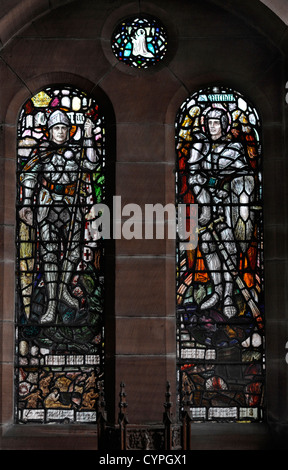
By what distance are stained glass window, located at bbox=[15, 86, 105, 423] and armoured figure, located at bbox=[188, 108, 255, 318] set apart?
1.07m

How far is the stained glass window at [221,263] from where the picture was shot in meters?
10.4

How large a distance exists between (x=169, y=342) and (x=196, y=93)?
272 centimetres

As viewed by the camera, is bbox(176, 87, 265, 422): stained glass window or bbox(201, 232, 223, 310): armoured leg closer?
bbox(176, 87, 265, 422): stained glass window

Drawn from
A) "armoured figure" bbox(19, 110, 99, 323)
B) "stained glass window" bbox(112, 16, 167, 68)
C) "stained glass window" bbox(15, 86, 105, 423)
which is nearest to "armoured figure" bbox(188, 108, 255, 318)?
"stained glass window" bbox(112, 16, 167, 68)

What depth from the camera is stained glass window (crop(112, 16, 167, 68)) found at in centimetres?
1073

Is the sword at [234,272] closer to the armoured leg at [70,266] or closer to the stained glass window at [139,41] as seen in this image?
the armoured leg at [70,266]

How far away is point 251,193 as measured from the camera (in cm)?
1068

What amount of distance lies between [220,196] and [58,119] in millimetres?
1943

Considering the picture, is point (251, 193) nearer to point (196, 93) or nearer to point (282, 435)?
point (196, 93)

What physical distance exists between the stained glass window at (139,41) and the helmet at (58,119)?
86 centimetres

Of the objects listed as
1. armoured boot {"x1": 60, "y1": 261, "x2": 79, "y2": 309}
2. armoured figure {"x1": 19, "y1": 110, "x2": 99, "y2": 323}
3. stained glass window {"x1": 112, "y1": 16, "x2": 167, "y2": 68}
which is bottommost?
armoured boot {"x1": 60, "y1": 261, "x2": 79, "y2": 309}

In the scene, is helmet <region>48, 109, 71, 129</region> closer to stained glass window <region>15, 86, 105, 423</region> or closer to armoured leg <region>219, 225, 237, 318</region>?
stained glass window <region>15, 86, 105, 423</region>

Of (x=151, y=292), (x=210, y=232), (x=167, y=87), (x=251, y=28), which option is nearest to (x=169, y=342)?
(x=151, y=292)

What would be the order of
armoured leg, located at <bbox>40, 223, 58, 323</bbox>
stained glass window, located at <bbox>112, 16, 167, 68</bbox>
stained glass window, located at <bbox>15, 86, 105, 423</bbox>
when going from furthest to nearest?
stained glass window, located at <bbox>112, 16, 167, 68</bbox> → armoured leg, located at <bbox>40, 223, 58, 323</bbox> → stained glass window, located at <bbox>15, 86, 105, 423</bbox>
